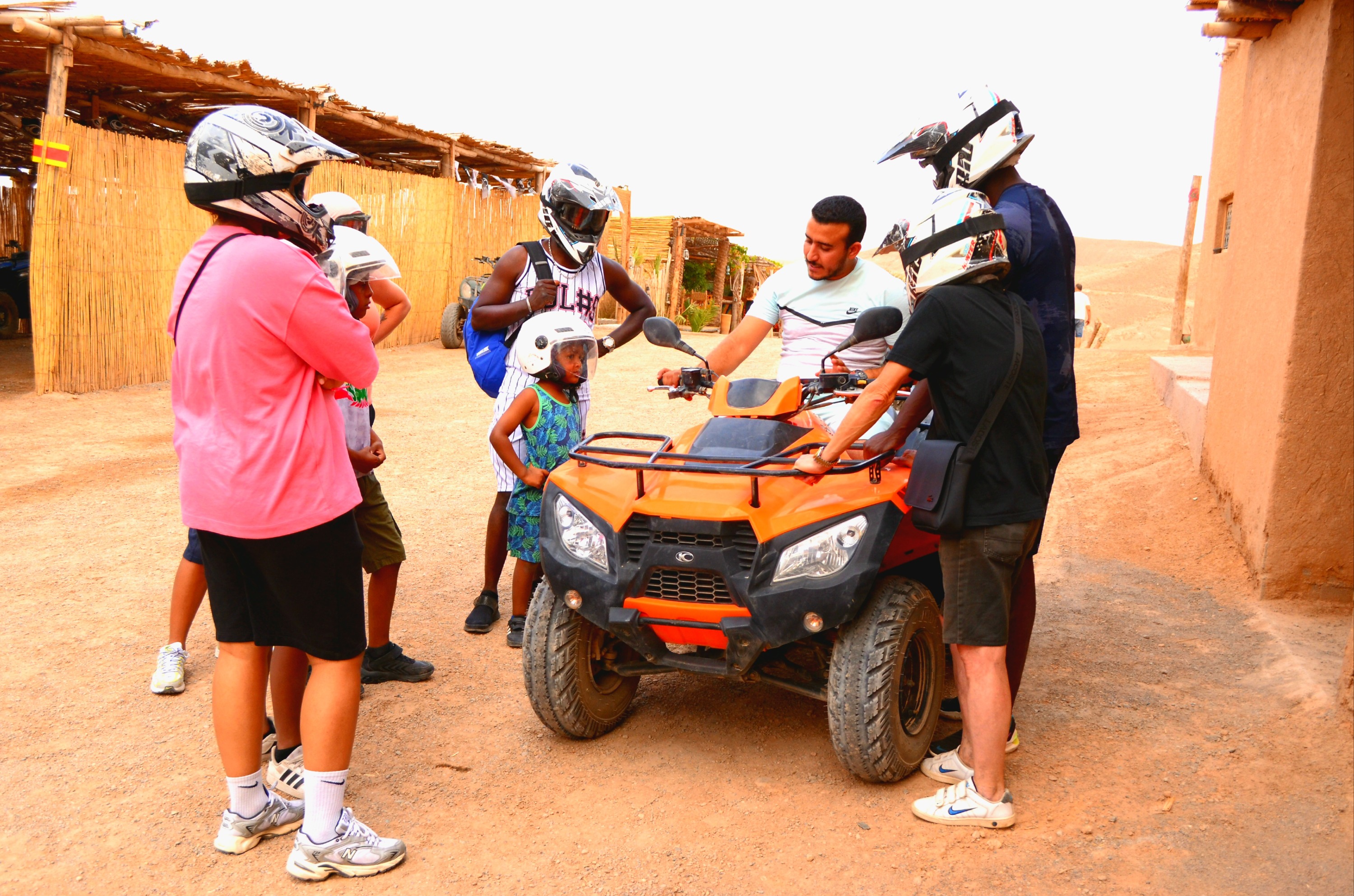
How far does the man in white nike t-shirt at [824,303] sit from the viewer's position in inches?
172

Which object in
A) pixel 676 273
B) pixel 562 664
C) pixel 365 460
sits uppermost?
pixel 676 273

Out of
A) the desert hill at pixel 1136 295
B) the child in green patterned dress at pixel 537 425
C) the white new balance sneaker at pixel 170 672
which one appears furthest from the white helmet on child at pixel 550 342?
→ the desert hill at pixel 1136 295

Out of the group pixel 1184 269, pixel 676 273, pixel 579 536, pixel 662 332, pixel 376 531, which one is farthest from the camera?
pixel 676 273

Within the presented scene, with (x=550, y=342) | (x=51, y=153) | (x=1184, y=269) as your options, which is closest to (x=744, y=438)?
(x=550, y=342)

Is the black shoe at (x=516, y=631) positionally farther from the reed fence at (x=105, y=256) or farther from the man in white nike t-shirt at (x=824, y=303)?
A: the reed fence at (x=105, y=256)

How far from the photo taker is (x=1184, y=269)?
19.1 m

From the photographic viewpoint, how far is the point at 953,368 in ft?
10.9

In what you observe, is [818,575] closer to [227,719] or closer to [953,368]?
[953,368]

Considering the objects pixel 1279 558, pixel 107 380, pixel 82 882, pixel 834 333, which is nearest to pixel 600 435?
pixel 834 333

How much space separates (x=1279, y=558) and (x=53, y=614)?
5.97 meters

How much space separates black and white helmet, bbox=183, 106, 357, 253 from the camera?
9.23 ft

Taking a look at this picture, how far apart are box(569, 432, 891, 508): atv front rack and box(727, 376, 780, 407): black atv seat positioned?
0.26m

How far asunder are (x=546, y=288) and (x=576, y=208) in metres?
0.41

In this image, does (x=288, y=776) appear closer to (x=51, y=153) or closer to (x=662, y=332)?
(x=662, y=332)
